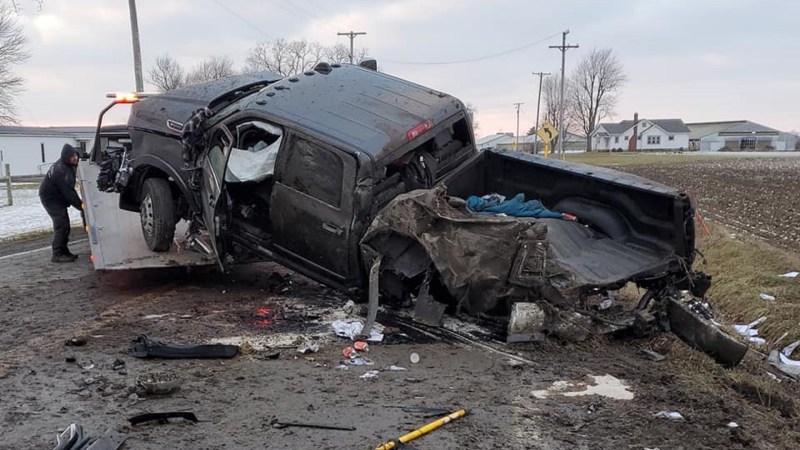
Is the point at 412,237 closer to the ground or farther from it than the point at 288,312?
farther from it

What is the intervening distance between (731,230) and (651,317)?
23.9 feet

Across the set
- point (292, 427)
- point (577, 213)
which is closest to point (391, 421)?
point (292, 427)

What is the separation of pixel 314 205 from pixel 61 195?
515cm

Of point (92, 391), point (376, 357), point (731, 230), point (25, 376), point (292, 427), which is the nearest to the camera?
point (292, 427)

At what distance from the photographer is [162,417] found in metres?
3.58

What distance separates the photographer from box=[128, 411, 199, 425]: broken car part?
3.56 metres

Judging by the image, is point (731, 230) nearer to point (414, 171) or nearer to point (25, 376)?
point (414, 171)

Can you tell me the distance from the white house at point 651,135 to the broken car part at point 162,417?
102m

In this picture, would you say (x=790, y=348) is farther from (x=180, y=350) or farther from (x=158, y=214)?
(x=158, y=214)

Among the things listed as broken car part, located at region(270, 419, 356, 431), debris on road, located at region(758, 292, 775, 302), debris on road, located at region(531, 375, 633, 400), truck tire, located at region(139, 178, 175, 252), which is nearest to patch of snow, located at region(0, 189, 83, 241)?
truck tire, located at region(139, 178, 175, 252)

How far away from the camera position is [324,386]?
13.7ft

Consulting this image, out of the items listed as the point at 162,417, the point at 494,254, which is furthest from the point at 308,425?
the point at 494,254

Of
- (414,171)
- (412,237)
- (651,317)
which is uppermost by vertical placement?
(414,171)

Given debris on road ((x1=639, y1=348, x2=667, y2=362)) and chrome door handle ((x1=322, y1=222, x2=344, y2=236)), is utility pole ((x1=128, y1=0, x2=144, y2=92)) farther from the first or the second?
debris on road ((x1=639, y1=348, x2=667, y2=362))
